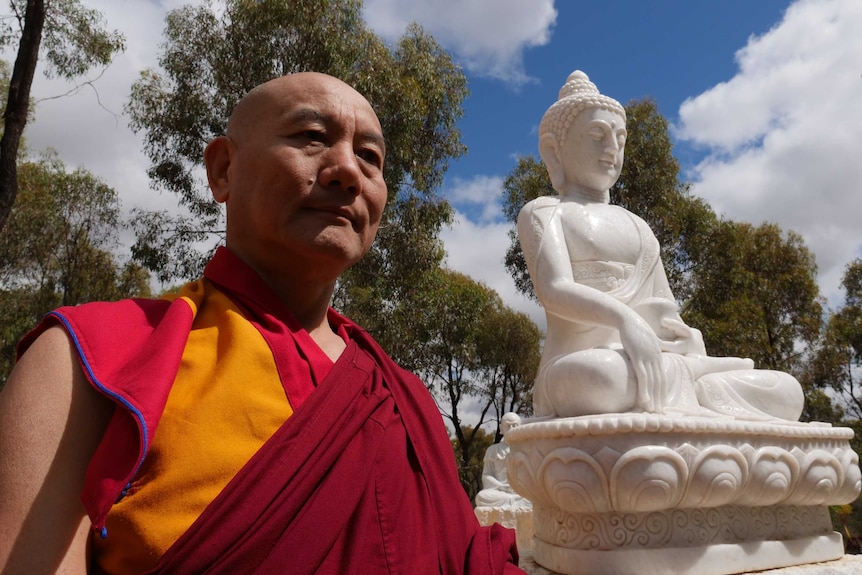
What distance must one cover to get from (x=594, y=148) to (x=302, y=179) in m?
3.03

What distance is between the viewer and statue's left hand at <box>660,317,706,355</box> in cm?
316

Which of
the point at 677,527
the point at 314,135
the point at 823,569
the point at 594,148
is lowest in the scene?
the point at 823,569

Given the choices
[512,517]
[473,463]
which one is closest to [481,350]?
A: [473,463]

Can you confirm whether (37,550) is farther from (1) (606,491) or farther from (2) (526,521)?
(2) (526,521)

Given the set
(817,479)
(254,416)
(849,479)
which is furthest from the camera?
(849,479)

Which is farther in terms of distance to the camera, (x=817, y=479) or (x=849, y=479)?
(x=849, y=479)

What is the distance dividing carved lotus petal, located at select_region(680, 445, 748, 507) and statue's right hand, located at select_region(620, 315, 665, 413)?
0.28 m

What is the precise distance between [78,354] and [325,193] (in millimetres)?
485

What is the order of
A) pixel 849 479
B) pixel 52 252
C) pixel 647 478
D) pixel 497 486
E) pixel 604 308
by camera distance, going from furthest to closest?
pixel 52 252 → pixel 497 486 → pixel 604 308 → pixel 849 479 → pixel 647 478

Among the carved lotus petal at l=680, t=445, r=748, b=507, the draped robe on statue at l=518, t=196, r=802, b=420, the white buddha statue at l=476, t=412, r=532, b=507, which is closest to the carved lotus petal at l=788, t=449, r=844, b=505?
the draped robe on statue at l=518, t=196, r=802, b=420

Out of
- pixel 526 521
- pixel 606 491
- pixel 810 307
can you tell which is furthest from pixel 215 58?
pixel 810 307

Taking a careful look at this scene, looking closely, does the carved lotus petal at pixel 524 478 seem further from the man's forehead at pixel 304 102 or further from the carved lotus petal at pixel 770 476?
the man's forehead at pixel 304 102

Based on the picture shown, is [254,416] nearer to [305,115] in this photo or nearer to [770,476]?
[305,115]

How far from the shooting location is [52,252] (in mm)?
11508
